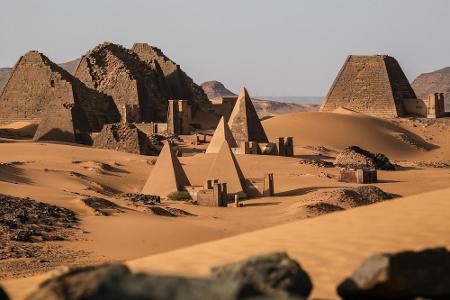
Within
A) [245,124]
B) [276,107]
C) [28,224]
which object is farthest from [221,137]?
[276,107]

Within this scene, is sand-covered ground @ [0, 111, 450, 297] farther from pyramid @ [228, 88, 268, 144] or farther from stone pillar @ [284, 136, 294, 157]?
pyramid @ [228, 88, 268, 144]

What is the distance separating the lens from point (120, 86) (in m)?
53.0

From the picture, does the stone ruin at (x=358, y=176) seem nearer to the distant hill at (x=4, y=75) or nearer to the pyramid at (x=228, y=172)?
the pyramid at (x=228, y=172)

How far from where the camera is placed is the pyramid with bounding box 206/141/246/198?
922 inches

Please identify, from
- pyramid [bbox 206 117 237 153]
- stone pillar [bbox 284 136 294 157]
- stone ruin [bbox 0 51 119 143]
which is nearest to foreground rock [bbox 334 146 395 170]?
stone pillar [bbox 284 136 294 157]

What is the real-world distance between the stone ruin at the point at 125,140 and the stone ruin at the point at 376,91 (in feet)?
65.9

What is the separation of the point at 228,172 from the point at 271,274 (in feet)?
58.2

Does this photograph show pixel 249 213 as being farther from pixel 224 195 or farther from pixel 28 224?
pixel 28 224

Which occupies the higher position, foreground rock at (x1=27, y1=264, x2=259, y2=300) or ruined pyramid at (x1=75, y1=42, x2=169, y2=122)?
ruined pyramid at (x1=75, y1=42, x2=169, y2=122)

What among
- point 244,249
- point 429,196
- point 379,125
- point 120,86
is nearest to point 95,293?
point 244,249

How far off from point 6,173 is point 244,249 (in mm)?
15043

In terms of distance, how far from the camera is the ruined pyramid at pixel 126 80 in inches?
2052

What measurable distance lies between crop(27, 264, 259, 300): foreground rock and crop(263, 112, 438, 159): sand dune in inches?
1440

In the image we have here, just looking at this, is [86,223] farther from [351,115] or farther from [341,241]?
[351,115]
